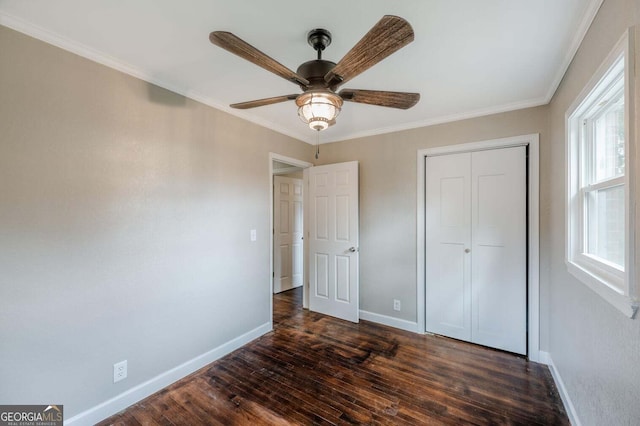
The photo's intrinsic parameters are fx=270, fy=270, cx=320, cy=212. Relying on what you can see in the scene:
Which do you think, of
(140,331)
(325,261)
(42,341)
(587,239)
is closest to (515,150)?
(587,239)

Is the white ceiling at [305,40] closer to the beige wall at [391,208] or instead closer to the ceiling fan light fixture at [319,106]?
the ceiling fan light fixture at [319,106]

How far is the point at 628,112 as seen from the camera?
102cm

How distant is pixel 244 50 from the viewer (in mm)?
1138

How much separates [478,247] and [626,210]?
1.80 m

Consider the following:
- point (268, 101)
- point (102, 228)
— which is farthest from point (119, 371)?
point (268, 101)

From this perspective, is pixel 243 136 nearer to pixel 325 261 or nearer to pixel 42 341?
pixel 325 261

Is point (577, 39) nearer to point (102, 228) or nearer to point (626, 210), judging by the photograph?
point (626, 210)

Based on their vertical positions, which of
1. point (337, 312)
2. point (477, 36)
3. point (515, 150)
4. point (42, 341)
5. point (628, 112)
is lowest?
point (337, 312)

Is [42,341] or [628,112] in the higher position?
[628,112]

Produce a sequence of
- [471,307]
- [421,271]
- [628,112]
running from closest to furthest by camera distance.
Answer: [628,112] < [471,307] < [421,271]

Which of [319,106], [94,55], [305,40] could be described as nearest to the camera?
[319,106]

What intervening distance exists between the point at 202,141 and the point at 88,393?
197 centimetres

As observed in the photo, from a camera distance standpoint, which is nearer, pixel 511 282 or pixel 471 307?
pixel 511 282

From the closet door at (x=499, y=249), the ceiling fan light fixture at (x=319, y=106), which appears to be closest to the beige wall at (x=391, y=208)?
the closet door at (x=499, y=249)
